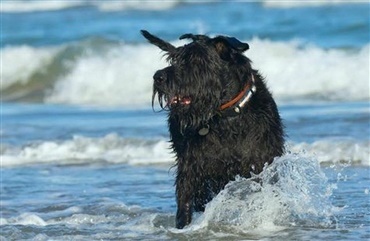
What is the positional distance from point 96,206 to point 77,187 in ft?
3.11

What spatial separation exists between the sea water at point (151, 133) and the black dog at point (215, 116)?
0.13m

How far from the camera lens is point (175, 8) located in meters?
29.2

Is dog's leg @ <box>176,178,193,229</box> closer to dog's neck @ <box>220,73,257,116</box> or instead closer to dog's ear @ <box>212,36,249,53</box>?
dog's neck @ <box>220,73,257,116</box>

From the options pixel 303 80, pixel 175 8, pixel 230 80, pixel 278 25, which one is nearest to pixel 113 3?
pixel 175 8

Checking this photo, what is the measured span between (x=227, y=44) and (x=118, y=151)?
4462mm

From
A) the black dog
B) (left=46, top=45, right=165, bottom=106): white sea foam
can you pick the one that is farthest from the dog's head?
(left=46, top=45, right=165, bottom=106): white sea foam

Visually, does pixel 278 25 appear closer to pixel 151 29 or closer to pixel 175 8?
pixel 151 29

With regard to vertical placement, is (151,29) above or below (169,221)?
above

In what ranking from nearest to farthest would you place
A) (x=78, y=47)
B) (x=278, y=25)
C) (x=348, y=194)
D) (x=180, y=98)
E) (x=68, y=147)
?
(x=180, y=98), (x=348, y=194), (x=68, y=147), (x=78, y=47), (x=278, y=25)

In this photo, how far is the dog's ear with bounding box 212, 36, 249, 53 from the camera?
6.51 meters

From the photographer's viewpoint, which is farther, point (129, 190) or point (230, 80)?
point (129, 190)

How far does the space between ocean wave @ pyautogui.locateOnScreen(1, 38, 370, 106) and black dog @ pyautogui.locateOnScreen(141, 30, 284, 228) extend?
24.9 ft

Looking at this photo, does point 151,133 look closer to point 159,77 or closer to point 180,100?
point 180,100

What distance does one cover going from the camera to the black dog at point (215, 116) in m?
6.47
